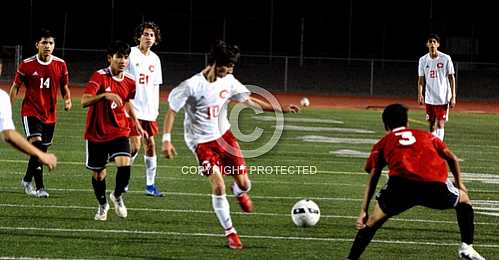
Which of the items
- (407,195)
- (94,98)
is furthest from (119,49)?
(407,195)

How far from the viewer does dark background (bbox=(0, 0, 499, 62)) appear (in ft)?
147

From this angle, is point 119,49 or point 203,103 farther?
point 119,49

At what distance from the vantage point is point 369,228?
9.22m

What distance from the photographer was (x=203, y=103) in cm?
1052

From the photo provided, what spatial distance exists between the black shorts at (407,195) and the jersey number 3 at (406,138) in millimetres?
311

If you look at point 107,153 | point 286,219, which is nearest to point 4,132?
point 107,153

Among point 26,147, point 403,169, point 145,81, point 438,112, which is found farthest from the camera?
point 438,112

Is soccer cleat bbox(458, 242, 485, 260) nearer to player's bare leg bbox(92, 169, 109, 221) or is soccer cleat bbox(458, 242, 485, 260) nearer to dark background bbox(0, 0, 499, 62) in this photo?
player's bare leg bbox(92, 169, 109, 221)

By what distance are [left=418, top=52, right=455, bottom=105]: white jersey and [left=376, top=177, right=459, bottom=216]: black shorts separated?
937 cm

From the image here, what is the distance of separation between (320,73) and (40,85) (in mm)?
30152

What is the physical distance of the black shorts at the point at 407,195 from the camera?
30.1ft

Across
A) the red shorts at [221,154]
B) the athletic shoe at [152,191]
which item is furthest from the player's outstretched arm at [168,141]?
the athletic shoe at [152,191]

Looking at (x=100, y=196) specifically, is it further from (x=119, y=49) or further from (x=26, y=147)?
(x=26, y=147)

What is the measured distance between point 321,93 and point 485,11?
8.38 metres
